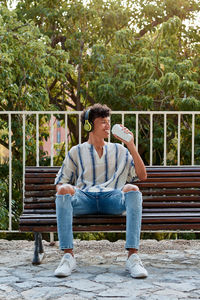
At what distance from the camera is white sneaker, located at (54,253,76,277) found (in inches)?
148

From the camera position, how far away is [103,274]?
3891 mm

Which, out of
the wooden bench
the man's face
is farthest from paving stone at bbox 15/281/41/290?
the man's face

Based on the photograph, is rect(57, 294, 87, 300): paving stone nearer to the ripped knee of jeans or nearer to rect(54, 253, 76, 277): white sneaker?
rect(54, 253, 76, 277): white sneaker

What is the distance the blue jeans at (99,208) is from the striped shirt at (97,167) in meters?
0.11

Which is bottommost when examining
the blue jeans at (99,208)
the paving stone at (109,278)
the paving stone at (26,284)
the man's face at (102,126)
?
the paving stone at (26,284)

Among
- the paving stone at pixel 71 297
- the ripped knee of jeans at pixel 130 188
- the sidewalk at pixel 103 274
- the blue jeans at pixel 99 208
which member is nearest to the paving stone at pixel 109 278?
the sidewalk at pixel 103 274

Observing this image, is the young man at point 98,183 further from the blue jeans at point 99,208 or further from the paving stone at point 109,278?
the paving stone at point 109,278

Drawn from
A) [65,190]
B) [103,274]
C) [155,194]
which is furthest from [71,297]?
[155,194]

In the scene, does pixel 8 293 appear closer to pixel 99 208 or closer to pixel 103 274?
pixel 103 274

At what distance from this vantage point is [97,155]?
13.6 ft

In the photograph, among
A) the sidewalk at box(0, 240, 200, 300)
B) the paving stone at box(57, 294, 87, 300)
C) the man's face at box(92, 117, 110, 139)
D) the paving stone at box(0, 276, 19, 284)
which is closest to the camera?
the paving stone at box(57, 294, 87, 300)

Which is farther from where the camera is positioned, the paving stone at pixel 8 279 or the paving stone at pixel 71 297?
the paving stone at pixel 8 279

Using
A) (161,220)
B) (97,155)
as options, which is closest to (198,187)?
A: (161,220)

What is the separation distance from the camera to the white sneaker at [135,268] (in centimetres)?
371
